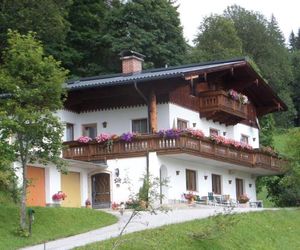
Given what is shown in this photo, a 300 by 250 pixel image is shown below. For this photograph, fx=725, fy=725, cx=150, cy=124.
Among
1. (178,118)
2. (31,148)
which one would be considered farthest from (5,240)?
(178,118)

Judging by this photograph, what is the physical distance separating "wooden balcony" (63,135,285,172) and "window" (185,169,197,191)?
1.57m

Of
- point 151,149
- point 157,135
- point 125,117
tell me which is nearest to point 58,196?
point 151,149

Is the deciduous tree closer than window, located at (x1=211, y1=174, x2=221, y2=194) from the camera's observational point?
Yes

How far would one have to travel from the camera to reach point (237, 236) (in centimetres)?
2236

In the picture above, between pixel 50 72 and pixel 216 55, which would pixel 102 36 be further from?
pixel 50 72

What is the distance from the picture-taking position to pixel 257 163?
39.3 meters

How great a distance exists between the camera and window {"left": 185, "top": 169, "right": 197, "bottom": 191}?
35750 mm

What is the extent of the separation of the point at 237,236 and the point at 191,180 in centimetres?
1386

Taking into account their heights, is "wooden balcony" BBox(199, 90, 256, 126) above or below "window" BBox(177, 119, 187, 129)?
above

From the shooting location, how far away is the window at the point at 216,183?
126 feet

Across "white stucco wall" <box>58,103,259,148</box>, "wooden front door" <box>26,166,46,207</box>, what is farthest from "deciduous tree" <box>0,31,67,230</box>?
"white stucco wall" <box>58,103,259,148</box>

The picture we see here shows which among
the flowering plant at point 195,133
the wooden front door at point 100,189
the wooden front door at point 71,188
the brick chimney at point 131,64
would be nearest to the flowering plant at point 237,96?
the brick chimney at point 131,64

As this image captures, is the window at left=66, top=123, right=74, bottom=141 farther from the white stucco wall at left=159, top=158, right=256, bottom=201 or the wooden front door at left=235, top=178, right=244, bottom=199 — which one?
the wooden front door at left=235, top=178, right=244, bottom=199

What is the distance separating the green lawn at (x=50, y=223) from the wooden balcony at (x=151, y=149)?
22.5ft
